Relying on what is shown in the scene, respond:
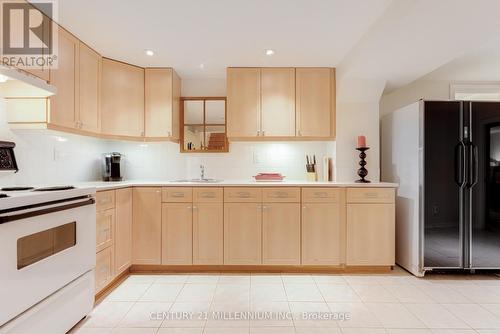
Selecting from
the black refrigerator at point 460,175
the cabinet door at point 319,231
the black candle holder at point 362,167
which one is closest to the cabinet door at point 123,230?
the cabinet door at point 319,231

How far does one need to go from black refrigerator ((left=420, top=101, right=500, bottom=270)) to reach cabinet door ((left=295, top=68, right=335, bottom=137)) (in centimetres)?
93

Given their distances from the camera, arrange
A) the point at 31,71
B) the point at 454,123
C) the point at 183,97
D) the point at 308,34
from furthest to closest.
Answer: the point at 183,97 → the point at 454,123 → the point at 308,34 → the point at 31,71

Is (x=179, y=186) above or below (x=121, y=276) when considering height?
above

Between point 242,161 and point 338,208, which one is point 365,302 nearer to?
point 338,208

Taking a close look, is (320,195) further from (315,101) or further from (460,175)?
(460,175)

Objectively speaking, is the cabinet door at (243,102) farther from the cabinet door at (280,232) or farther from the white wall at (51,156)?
the white wall at (51,156)

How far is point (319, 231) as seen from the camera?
8.76 feet

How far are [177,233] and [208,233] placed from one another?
0.32 meters

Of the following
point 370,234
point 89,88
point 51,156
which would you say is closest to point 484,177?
point 370,234

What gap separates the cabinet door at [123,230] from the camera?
241 centimetres

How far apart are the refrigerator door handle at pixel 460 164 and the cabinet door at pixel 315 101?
1.18 metres

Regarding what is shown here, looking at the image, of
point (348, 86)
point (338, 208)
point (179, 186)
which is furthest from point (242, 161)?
point (348, 86)

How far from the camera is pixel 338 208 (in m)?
2.68

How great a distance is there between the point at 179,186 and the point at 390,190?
216 centimetres
